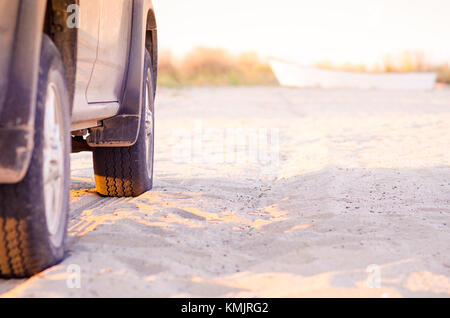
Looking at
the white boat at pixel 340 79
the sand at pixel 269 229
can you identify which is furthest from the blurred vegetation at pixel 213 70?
the sand at pixel 269 229

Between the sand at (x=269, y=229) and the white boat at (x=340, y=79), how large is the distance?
22455 mm

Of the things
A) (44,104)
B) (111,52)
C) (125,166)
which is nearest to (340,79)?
(125,166)

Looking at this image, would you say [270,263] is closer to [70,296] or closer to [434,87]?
[70,296]

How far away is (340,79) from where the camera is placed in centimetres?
2911

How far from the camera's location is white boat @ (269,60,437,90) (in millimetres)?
29156

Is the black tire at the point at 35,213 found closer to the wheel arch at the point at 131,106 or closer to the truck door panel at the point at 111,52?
the truck door panel at the point at 111,52

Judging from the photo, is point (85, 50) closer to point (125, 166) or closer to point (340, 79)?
point (125, 166)

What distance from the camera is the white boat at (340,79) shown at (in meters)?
29.2

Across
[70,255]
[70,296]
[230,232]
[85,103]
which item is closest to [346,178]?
[230,232]

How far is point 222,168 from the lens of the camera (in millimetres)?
5871

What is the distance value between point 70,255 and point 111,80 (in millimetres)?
1239

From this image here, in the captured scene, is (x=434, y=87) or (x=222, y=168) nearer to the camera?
(x=222, y=168)

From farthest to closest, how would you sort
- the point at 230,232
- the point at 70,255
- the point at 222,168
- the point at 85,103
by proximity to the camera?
the point at 222,168 < the point at 230,232 < the point at 85,103 < the point at 70,255

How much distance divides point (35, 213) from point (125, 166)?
194 centimetres
